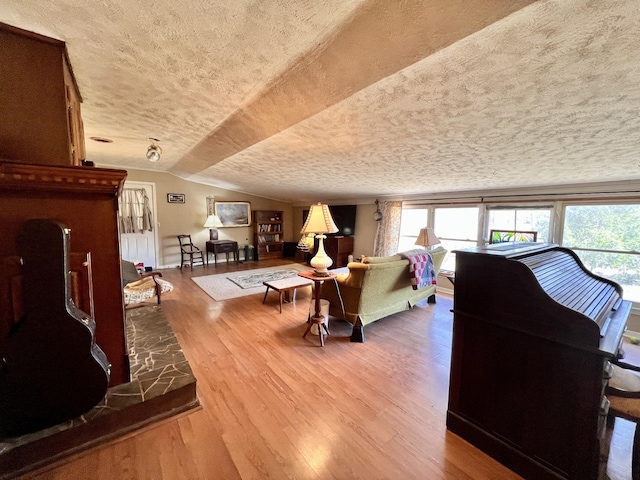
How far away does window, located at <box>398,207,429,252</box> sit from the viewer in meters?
5.08

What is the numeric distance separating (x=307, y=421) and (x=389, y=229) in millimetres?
4311

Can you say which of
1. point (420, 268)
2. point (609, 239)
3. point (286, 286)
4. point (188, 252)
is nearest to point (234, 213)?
point (188, 252)

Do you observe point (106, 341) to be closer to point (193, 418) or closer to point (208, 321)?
point (193, 418)

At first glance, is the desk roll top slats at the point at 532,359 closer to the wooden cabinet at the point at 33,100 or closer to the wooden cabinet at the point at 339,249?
the wooden cabinet at the point at 33,100

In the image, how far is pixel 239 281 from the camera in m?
5.04

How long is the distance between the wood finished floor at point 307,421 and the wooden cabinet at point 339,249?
11.4 feet

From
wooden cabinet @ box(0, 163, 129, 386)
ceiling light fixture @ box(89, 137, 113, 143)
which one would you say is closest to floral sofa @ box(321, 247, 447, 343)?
wooden cabinet @ box(0, 163, 129, 386)

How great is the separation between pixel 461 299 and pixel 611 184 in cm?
304

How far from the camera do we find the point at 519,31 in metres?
1.08

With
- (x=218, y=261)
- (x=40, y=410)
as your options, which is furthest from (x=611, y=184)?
(x=218, y=261)

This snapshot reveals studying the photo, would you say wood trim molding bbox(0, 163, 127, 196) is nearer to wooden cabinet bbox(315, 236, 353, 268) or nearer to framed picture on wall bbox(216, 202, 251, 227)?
wooden cabinet bbox(315, 236, 353, 268)

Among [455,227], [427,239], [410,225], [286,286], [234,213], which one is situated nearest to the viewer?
[286,286]

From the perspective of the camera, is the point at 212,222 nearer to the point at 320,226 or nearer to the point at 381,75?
the point at 320,226

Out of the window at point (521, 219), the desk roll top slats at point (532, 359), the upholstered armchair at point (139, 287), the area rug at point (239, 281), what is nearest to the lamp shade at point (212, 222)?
the area rug at point (239, 281)
